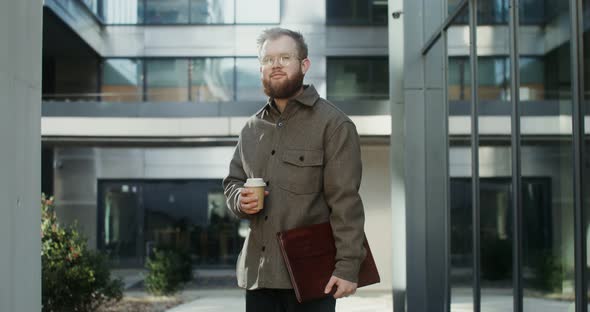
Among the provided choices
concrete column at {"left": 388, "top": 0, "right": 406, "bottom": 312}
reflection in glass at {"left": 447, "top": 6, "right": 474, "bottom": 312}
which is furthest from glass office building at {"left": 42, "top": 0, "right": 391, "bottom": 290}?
reflection in glass at {"left": 447, "top": 6, "right": 474, "bottom": 312}

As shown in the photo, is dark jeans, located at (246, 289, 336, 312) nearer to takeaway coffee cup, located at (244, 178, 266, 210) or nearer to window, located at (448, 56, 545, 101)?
takeaway coffee cup, located at (244, 178, 266, 210)

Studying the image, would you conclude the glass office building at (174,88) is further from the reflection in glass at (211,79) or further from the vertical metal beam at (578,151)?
the vertical metal beam at (578,151)

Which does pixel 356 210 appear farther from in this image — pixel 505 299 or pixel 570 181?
pixel 505 299

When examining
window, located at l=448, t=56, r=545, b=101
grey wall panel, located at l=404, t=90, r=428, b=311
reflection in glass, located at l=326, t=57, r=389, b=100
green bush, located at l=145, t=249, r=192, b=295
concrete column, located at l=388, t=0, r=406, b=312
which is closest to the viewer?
window, located at l=448, t=56, r=545, b=101

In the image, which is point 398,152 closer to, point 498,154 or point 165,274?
point 498,154

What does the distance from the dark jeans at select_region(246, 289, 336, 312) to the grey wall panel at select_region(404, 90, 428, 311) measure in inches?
175

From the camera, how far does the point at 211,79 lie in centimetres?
1994

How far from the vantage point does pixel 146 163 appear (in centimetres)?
2073

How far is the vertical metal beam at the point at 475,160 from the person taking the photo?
18.7 ft

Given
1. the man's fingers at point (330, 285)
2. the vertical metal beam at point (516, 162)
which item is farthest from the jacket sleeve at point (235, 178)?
the vertical metal beam at point (516, 162)

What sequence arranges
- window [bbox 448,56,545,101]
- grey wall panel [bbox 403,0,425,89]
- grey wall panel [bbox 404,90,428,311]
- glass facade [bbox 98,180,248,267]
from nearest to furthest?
window [bbox 448,56,545,101] → grey wall panel [bbox 404,90,428,311] → grey wall panel [bbox 403,0,425,89] → glass facade [bbox 98,180,248,267]

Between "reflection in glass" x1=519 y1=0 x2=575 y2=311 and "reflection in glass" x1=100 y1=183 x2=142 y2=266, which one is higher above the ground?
"reflection in glass" x1=519 y1=0 x2=575 y2=311

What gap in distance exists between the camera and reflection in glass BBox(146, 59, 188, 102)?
65.7 ft
